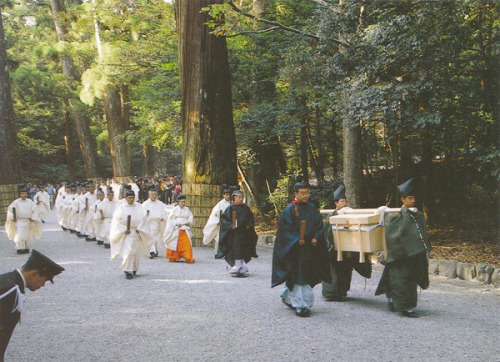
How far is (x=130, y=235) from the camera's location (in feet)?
31.9

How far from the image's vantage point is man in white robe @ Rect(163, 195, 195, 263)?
11516mm

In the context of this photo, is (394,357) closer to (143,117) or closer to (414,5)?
(414,5)

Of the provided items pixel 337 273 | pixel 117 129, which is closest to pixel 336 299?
pixel 337 273

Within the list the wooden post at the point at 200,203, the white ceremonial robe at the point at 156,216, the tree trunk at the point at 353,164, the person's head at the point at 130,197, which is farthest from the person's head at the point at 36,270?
the wooden post at the point at 200,203

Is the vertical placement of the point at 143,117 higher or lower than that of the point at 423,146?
higher

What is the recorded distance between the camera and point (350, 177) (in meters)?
11.6

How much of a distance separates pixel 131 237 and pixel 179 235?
82.0 inches

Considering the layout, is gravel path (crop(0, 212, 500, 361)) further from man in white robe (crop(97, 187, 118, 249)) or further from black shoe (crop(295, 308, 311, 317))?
man in white robe (crop(97, 187, 118, 249))

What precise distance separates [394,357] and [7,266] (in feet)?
30.2

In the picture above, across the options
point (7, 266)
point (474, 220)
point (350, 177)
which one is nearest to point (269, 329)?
point (350, 177)

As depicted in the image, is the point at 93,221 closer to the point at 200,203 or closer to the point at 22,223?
the point at 22,223

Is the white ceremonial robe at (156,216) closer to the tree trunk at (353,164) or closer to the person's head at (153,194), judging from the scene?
the person's head at (153,194)

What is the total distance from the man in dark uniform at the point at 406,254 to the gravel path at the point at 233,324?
0.94ft

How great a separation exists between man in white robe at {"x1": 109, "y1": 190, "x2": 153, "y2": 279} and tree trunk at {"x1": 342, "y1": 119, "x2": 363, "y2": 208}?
488cm
